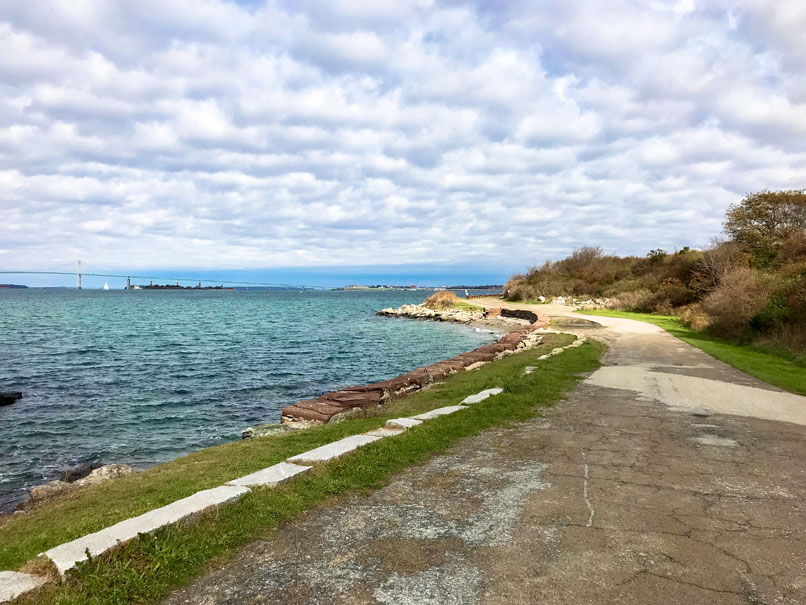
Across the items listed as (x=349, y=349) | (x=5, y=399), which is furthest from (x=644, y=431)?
(x=349, y=349)

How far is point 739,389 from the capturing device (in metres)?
11.1

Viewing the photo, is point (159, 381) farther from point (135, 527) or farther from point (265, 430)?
point (135, 527)

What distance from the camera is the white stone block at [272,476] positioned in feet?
17.3

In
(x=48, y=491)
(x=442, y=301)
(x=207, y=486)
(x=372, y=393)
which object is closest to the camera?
(x=207, y=486)

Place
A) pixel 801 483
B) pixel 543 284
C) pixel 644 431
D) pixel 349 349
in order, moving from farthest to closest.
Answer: pixel 543 284, pixel 349 349, pixel 644 431, pixel 801 483

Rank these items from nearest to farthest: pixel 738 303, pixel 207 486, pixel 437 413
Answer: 1. pixel 207 486
2. pixel 437 413
3. pixel 738 303

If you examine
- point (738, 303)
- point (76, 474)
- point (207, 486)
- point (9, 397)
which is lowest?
point (9, 397)

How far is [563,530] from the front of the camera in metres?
4.33

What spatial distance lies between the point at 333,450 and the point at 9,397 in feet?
47.3

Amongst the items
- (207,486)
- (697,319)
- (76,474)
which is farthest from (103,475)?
(697,319)

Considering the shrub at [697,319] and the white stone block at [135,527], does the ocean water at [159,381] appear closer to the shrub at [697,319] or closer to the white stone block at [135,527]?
the white stone block at [135,527]

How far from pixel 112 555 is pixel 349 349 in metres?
24.0

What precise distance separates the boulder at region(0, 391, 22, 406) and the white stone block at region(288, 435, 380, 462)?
13.5 m

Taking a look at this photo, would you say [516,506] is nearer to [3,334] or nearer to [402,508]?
[402,508]
